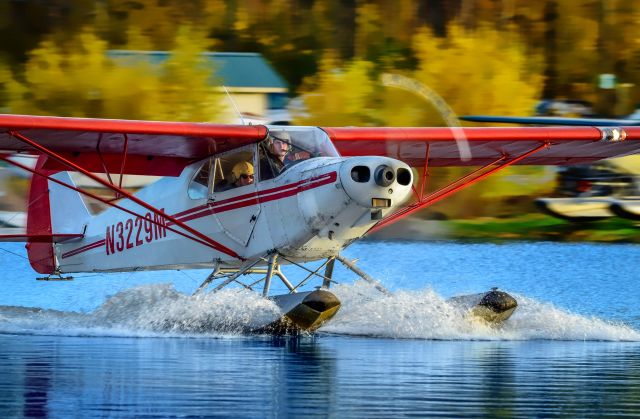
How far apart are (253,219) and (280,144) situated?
2.63ft

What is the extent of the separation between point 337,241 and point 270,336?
1.09 meters

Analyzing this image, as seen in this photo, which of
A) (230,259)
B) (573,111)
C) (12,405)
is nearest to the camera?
(12,405)

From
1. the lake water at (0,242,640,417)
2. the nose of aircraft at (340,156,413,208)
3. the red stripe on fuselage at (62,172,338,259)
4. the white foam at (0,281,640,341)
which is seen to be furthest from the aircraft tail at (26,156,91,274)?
the nose of aircraft at (340,156,413,208)

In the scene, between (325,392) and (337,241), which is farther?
(337,241)

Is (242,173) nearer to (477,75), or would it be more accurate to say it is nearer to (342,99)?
(342,99)

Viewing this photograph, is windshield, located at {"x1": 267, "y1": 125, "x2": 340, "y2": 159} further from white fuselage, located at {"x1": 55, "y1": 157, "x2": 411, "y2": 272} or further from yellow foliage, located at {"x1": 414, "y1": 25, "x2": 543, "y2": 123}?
yellow foliage, located at {"x1": 414, "y1": 25, "x2": 543, "y2": 123}

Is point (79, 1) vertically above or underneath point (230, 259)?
underneath

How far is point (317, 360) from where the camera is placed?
29.9 feet

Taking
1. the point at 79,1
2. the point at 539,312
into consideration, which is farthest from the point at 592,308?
the point at 79,1

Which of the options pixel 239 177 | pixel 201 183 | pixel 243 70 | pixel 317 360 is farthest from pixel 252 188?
pixel 243 70

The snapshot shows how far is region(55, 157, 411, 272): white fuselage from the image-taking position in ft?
35.7

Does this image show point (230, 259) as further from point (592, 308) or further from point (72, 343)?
point (592, 308)

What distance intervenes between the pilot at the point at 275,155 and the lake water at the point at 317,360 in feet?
3.99

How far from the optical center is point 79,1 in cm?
4488
